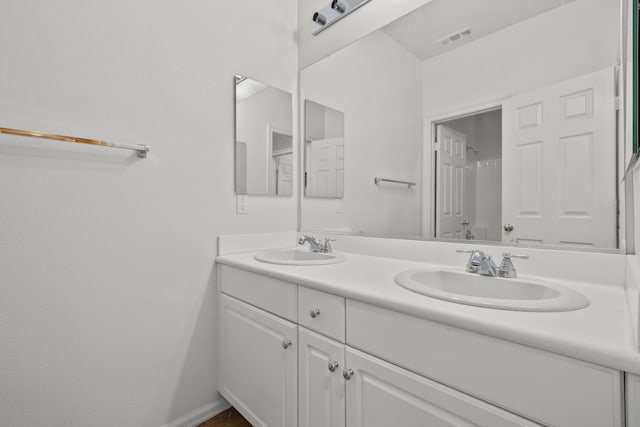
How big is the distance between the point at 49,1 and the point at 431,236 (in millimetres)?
1707

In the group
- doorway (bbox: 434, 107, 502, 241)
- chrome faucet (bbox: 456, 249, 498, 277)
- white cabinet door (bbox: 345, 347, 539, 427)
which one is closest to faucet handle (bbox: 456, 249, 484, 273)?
chrome faucet (bbox: 456, 249, 498, 277)

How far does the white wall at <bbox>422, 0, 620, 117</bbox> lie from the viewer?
96cm

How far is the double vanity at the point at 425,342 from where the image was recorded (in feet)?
1.83

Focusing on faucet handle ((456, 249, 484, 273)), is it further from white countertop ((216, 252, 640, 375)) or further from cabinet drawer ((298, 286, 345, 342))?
cabinet drawer ((298, 286, 345, 342))

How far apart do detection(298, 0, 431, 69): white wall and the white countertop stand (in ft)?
4.27

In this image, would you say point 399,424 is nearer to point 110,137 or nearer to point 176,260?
point 176,260

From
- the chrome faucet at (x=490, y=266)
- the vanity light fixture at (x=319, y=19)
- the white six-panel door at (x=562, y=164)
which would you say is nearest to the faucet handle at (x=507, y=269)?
the chrome faucet at (x=490, y=266)

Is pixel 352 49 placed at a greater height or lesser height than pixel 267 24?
lesser

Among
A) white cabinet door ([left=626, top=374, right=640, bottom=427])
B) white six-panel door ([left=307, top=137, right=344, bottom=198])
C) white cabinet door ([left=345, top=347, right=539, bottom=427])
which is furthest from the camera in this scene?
white six-panel door ([left=307, top=137, right=344, bottom=198])

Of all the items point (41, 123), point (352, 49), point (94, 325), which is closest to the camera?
point (41, 123)

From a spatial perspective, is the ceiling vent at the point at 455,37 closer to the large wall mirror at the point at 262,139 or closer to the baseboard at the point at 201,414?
the large wall mirror at the point at 262,139

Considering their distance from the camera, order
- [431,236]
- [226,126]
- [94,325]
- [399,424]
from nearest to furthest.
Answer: [399,424]
[94,325]
[431,236]
[226,126]

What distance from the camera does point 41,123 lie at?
1.08 m

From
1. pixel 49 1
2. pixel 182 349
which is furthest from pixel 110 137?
pixel 182 349
